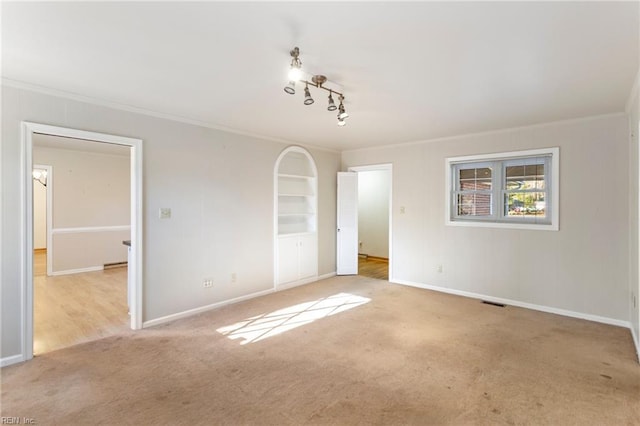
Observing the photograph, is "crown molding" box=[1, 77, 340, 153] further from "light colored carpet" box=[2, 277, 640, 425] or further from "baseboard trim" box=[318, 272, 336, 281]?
"baseboard trim" box=[318, 272, 336, 281]

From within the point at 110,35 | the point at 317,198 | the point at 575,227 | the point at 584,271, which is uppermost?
the point at 110,35

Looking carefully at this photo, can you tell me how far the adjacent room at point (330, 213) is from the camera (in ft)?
6.87

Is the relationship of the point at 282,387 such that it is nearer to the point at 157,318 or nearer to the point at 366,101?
the point at 157,318

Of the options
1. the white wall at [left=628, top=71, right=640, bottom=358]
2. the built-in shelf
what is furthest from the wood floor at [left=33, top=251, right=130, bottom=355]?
the white wall at [left=628, top=71, right=640, bottom=358]

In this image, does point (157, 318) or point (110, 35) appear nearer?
point (110, 35)

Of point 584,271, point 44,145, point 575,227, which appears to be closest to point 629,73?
point 575,227

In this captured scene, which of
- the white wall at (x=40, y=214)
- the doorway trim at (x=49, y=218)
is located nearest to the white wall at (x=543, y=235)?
the doorway trim at (x=49, y=218)

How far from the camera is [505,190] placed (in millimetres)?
4695

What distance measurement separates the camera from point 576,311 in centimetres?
405

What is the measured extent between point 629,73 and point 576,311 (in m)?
2.88

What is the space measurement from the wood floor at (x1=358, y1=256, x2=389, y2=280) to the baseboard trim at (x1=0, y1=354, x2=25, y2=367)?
498cm

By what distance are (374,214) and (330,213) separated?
8.10 feet

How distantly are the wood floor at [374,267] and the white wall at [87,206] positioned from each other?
18.0 ft

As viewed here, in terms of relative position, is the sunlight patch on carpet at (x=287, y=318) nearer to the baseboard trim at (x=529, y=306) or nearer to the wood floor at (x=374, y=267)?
the baseboard trim at (x=529, y=306)
